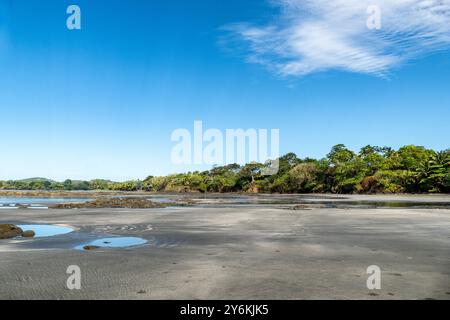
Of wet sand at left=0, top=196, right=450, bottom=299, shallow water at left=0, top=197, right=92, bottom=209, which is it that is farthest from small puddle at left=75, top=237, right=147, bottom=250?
shallow water at left=0, top=197, right=92, bottom=209

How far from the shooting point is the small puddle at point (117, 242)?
15224 millimetres

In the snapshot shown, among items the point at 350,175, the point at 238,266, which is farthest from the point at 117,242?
the point at 350,175

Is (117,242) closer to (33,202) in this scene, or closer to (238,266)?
(238,266)

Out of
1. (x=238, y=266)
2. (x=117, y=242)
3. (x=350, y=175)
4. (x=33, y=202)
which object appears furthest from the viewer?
(x=350, y=175)

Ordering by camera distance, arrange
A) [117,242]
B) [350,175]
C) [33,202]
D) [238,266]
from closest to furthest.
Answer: [238,266] → [117,242] → [33,202] → [350,175]

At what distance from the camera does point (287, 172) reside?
445 feet

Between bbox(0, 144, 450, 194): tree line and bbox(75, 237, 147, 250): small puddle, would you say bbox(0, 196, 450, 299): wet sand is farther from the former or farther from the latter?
bbox(0, 144, 450, 194): tree line

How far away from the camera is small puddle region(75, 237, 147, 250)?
599 inches

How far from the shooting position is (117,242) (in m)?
16.4

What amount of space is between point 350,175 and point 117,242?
322 ft

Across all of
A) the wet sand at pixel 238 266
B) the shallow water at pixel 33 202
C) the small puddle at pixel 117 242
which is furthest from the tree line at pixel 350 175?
the small puddle at pixel 117 242

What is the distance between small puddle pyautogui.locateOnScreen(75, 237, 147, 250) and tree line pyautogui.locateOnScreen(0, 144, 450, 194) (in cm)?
7921

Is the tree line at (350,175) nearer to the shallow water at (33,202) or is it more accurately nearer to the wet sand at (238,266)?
the shallow water at (33,202)
